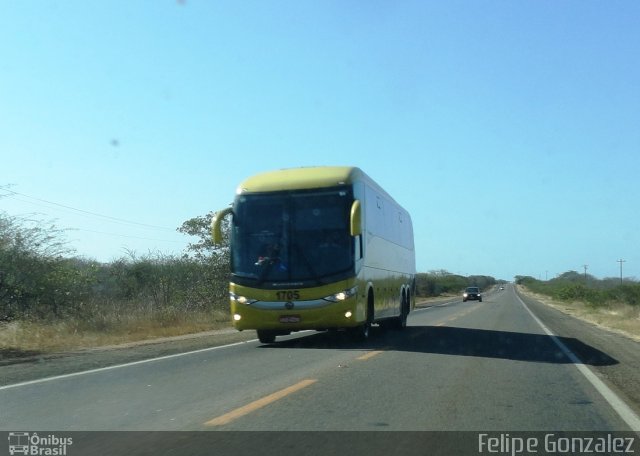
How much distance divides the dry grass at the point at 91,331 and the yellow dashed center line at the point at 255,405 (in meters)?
10.1

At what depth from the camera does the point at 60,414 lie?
9.01 m

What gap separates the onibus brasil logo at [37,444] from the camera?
7012 mm

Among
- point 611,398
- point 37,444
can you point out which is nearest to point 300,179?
point 611,398

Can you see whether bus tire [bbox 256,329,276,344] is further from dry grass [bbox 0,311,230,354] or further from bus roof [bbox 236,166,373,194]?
dry grass [bbox 0,311,230,354]

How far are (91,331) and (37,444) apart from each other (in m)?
18.0

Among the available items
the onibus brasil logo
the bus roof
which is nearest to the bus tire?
the bus roof

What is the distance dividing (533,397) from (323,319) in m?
6.51

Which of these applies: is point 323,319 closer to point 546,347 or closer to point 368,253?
point 368,253

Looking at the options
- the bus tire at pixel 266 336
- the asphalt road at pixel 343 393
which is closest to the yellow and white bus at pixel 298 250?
the asphalt road at pixel 343 393

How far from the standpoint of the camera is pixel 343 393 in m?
10.3

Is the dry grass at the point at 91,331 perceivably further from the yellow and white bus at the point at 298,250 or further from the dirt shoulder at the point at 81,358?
the yellow and white bus at the point at 298,250

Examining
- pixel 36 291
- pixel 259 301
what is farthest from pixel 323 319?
pixel 36 291

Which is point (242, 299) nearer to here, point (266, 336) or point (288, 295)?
point (288, 295)

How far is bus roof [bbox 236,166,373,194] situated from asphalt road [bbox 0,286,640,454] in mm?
3724
